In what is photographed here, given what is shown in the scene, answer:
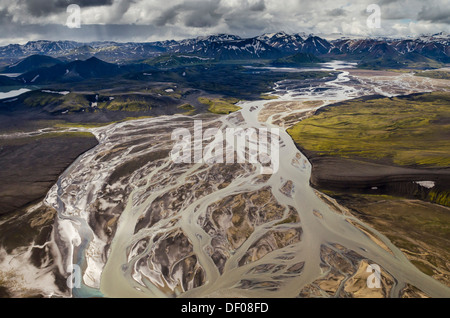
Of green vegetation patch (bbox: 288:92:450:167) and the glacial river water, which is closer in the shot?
the glacial river water

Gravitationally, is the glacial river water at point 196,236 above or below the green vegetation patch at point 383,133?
below

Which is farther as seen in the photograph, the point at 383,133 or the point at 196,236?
the point at 383,133

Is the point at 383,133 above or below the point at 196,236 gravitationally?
above

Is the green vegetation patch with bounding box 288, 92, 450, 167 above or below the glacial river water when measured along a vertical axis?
above

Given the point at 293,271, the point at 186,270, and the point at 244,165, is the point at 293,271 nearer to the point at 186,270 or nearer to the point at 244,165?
the point at 186,270
